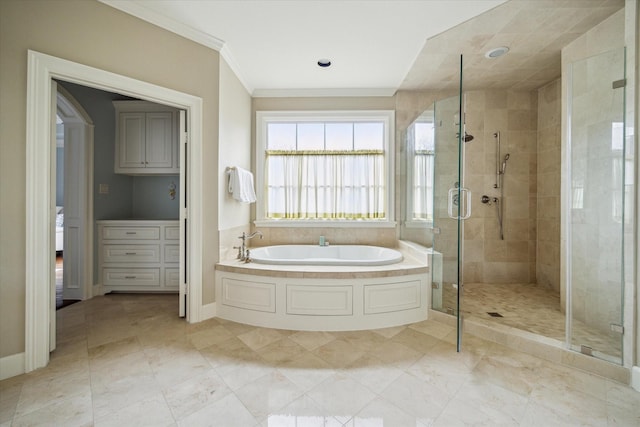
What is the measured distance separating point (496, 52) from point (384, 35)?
44.3 inches

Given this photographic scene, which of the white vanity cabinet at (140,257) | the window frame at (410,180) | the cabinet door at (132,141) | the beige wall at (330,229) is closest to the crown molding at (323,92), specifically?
the beige wall at (330,229)

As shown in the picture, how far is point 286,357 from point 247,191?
1714 mm

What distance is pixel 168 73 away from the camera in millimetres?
→ 2152

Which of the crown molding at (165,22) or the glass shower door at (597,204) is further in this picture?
the crown molding at (165,22)

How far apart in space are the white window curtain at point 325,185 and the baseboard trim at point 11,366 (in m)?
2.36

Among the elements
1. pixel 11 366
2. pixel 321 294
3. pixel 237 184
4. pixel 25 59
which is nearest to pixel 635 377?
pixel 321 294

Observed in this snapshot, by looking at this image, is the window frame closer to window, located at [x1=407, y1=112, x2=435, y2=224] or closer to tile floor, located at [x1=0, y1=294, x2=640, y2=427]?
window, located at [x1=407, y1=112, x2=435, y2=224]

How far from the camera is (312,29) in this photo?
2182 millimetres

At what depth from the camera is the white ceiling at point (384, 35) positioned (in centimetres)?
192

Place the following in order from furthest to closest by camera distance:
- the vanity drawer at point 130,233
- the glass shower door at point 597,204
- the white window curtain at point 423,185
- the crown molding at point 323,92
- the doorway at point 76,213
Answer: the crown molding at point 323,92, the vanity drawer at point 130,233, the doorway at point 76,213, the white window curtain at point 423,185, the glass shower door at point 597,204

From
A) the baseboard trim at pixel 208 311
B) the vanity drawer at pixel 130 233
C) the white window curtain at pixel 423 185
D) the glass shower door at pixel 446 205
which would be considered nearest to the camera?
the glass shower door at pixel 446 205

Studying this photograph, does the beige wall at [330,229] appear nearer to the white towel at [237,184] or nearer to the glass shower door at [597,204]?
the white towel at [237,184]

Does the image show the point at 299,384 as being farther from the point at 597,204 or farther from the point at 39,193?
the point at 597,204

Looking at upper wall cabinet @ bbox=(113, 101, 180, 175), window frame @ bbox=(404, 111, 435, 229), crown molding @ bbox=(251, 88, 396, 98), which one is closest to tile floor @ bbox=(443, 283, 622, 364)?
window frame @ bbox=(404, 111, 435, 229)
